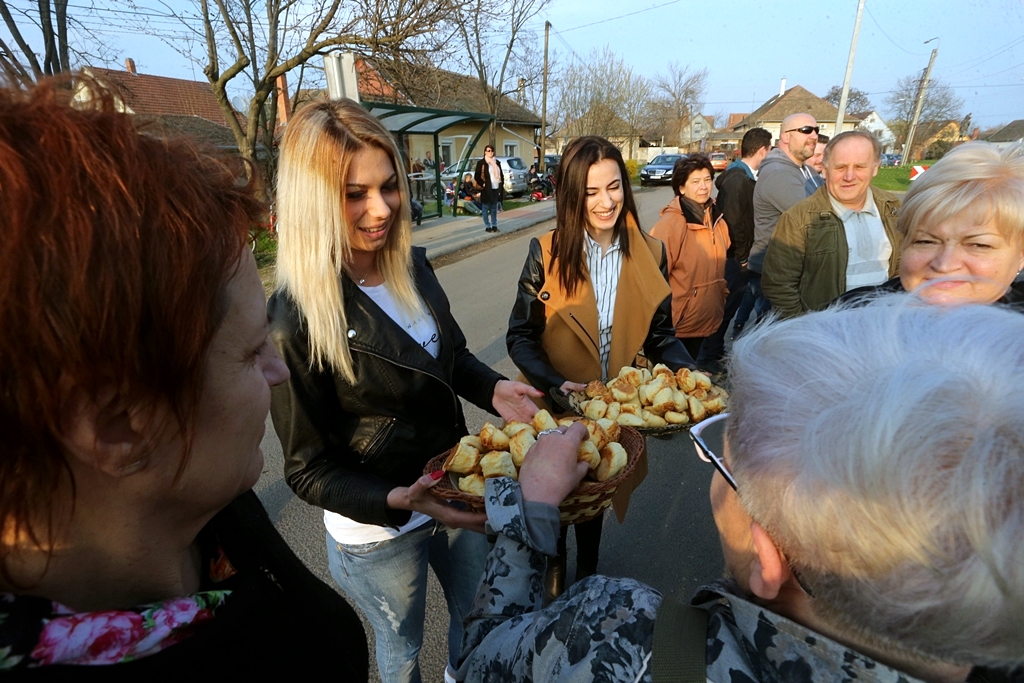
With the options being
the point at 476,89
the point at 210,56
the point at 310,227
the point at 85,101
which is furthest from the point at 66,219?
the point at 476,89

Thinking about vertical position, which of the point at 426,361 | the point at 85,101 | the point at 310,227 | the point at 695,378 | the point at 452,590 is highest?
the point at 85,101

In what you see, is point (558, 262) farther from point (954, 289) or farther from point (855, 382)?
point (855, 382)

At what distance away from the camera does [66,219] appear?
1.76ft

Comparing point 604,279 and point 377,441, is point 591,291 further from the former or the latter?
point 377,441

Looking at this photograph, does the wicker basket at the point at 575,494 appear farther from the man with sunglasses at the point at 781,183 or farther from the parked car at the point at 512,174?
the parked car at the point at 512,174

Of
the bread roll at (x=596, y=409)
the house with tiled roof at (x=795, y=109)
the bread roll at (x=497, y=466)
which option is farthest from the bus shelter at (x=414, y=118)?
the house with tiled roof at (x=795, y=109)

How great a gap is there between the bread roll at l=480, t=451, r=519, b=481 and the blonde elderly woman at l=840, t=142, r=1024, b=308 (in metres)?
1.47

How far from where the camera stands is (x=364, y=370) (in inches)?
61.7

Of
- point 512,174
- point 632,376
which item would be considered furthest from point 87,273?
point 512,174

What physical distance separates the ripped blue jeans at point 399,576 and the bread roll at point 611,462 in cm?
63

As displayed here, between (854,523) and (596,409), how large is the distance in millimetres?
1482

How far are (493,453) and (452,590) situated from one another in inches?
29.9

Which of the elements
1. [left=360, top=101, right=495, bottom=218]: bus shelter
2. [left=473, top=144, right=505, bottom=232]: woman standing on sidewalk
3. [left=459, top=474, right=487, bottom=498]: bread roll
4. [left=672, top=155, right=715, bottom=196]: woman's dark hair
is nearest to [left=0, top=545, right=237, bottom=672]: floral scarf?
[left=459, top=474, right=487, bottom=498]: bread roll

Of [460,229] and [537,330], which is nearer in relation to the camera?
[537,330]
